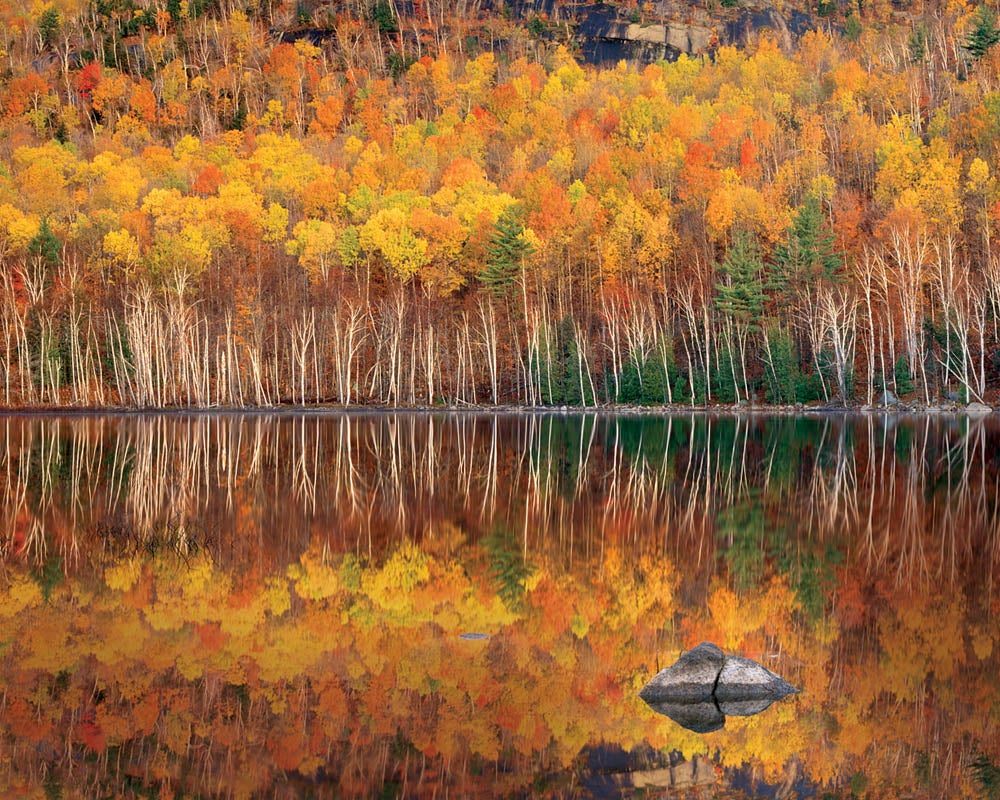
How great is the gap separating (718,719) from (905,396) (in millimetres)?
58299

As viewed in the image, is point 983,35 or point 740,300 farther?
point 983,35

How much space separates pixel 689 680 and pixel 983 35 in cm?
10674

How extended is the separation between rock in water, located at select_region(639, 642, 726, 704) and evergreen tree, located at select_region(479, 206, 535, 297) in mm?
65848

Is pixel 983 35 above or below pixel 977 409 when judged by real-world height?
above

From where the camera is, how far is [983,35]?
102m

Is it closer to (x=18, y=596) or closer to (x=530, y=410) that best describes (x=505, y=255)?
(x=530, y=410)

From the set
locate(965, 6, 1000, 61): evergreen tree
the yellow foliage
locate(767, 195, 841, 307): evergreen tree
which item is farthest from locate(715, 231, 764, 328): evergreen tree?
the yellow foliage

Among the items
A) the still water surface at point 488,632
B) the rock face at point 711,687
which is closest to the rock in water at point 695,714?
the rock face at point 711,687

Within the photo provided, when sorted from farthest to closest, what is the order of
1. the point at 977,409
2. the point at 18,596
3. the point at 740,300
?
1. the point at 740,300
2. the point at 977,409
3. the point at 18,596

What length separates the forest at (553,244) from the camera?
68.9m

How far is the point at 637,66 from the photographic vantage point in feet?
451

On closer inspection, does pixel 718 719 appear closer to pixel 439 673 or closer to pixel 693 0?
pixel 439 673

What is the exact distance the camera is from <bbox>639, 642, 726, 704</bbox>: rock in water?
10781 mm

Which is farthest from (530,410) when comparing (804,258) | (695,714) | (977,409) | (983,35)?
(983,35)
